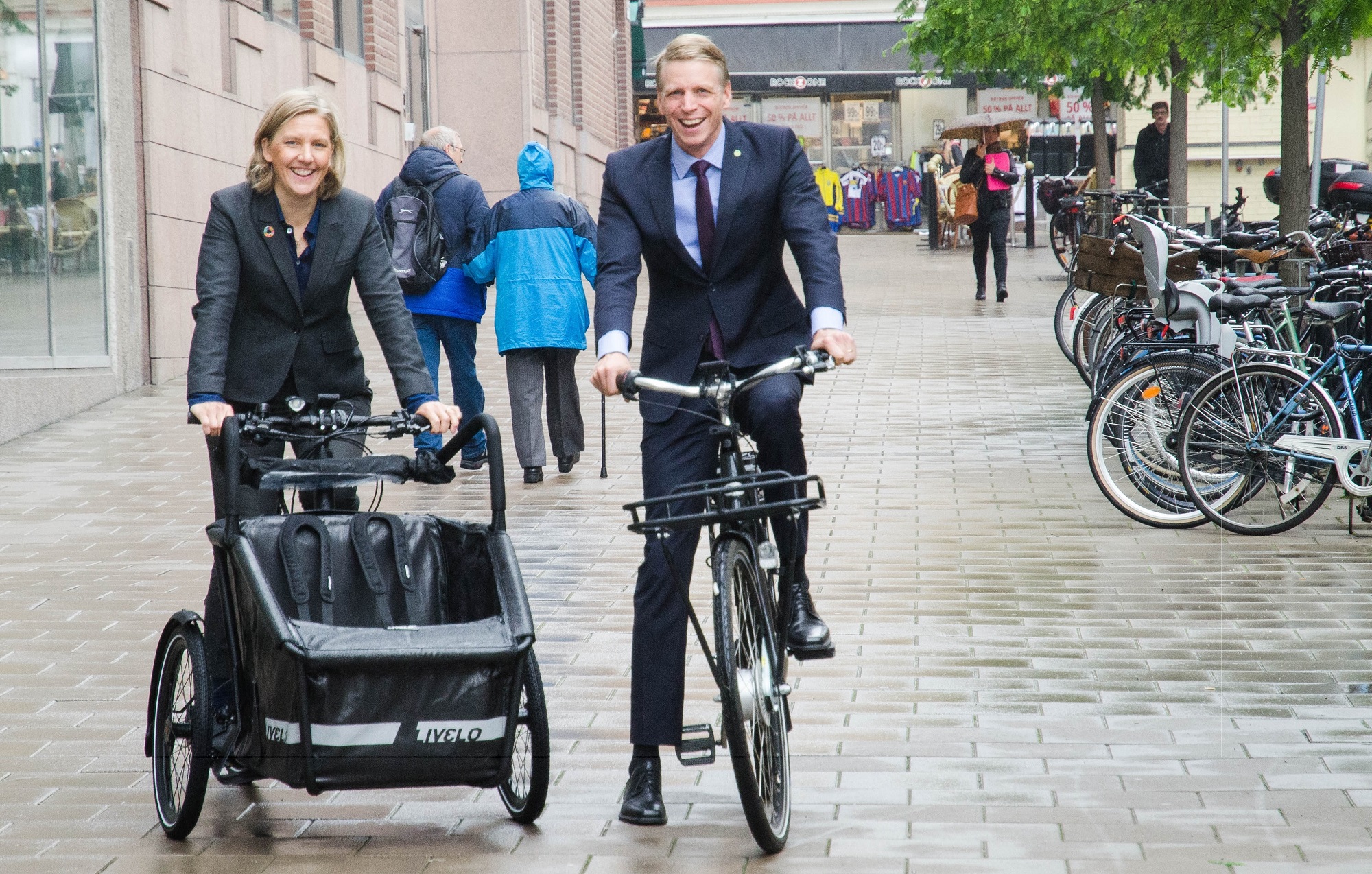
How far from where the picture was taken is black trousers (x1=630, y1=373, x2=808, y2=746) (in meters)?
4.18

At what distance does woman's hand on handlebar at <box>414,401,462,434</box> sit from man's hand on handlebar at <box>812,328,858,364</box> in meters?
0.87

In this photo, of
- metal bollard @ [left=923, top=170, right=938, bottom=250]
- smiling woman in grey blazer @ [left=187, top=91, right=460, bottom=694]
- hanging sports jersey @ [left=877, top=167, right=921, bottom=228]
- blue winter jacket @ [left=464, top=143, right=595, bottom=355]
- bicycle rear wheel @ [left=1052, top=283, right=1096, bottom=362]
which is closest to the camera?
smiling woman in grey blazer @ [left=187, top=91, right=460, bottom=694]

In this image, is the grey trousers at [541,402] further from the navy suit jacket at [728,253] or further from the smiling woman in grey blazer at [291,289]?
the navy suit jacket at [728,253]

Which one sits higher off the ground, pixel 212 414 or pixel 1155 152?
pixel 1155 152

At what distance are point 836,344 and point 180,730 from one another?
183 cm

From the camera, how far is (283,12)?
56.9 ft

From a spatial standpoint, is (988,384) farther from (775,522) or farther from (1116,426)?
(775,522)

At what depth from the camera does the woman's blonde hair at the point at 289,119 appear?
177 inches

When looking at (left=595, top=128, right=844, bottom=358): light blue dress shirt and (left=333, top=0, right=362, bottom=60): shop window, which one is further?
(left=333, top=0, right=362, bottom=60): shop window

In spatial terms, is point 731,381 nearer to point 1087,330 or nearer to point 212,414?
point 212,414

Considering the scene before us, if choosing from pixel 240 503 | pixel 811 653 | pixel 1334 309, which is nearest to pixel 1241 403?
pixel 1334 309

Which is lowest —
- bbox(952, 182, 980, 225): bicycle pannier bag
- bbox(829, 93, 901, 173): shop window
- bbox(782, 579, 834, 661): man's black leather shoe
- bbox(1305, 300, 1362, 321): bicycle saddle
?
bbox(782, 579, 834, 661): man's black leather shoe

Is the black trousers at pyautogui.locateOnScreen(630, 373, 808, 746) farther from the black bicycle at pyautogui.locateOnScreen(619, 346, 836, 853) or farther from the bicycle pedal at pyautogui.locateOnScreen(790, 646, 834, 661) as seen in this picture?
the bicycle pedal at pyautogui.locateOnScreen(790, 646, 834, 661)

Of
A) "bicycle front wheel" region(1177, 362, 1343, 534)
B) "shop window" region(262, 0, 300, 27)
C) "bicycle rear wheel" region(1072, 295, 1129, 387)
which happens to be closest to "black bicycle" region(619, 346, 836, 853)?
"bicycle front wheel" region(1177, 362, 1343, 534)
